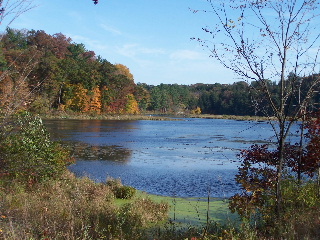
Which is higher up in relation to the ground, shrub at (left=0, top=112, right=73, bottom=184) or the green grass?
shrub at (left=0, top=112, right=73, bottom=184)

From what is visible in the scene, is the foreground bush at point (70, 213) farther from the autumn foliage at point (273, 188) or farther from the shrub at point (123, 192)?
the autumn foliage at point (273, 188)

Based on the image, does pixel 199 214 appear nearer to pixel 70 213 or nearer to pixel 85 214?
pixel 85 214

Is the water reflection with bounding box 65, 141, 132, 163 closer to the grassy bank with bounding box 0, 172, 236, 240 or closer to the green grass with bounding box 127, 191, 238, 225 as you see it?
the grassy bank with bounding box 0, 172, 236, 240

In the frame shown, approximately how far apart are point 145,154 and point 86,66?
5950 cm

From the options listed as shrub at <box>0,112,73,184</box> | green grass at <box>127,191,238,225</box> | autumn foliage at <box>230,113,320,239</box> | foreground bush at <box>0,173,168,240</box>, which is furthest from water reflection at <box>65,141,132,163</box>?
autumn foliage at <box>230,113,320,239</box>

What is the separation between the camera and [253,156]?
772cm

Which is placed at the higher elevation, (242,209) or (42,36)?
(42,36)

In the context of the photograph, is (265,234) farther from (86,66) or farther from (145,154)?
(86,66)

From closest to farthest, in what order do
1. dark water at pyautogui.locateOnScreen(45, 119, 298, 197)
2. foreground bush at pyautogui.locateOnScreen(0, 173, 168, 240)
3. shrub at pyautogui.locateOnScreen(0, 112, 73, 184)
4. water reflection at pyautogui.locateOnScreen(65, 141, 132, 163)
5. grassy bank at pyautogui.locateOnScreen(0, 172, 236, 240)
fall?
foreground bush at pyautogui.locateOnScreen(0, 173, 168, 240)
grassy bank at pyautogui.locateOnScreen(0, 172, 236, 240)
shrub at pyautogui.locateOnScreen(0, 112, 73, 184)
dark water at pyautogui.locateOnScreen(45, 119, 298, 197)
water reflection at pyautogui.locateOnScreen(65, 141, 132, 163)

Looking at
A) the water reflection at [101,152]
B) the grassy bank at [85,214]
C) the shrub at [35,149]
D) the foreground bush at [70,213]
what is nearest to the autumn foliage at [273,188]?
the grassy bank at [85,214]

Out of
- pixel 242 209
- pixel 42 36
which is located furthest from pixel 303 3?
pixel 42 36

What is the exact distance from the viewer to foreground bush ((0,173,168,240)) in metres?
6.33

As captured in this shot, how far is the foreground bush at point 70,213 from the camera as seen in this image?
6.33 meters

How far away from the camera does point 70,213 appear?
6.96m
